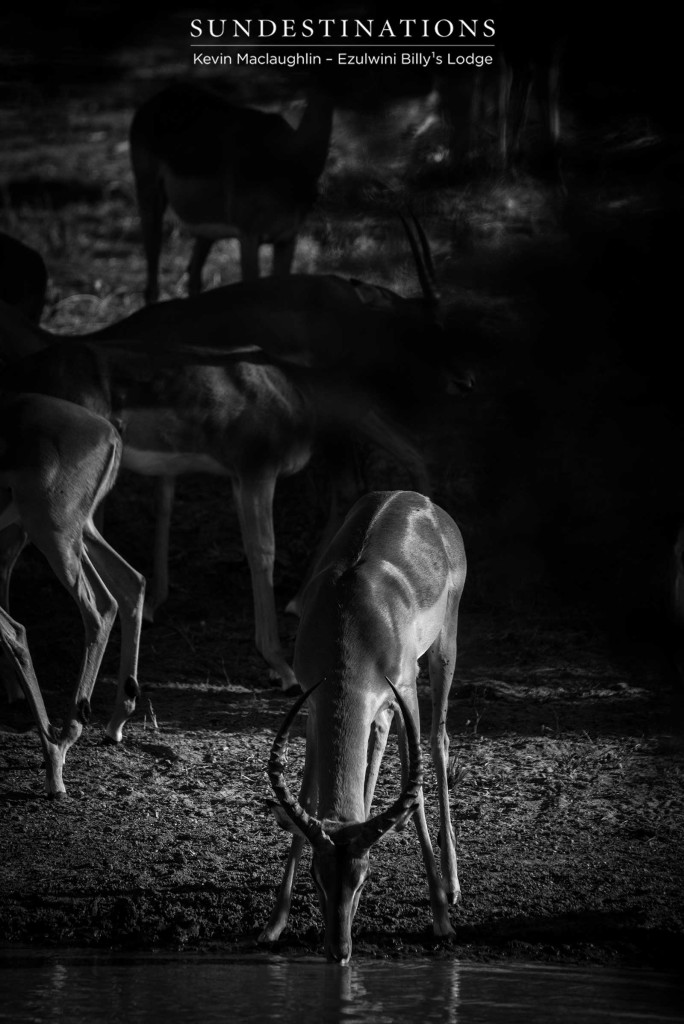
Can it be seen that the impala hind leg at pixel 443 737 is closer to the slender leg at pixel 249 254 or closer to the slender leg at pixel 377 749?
the slender leg at pixel 377 749

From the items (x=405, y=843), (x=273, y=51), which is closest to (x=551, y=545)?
(x=405, y=843)

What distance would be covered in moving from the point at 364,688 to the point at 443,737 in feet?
2.72

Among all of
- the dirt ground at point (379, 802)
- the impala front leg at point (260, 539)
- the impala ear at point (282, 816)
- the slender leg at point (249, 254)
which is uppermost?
the slender leg at point (249, 254)

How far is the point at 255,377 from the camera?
8.59 metres

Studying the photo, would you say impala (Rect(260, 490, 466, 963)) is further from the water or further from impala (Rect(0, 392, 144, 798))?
impala (Rect(0, 392, 144, 798))

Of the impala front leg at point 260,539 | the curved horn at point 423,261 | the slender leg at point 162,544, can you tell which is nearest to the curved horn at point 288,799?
the impala front leg at point 260,539

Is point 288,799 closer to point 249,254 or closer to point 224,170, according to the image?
point 249,254

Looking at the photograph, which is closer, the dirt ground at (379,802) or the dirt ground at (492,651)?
the dirt ground at (379,802)

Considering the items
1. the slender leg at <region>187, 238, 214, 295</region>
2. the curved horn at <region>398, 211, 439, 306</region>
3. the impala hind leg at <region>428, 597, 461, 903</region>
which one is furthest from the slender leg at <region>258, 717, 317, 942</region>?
the slender leg at <region>187, 238, 214, 295</region>

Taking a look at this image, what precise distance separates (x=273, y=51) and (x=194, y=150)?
1.60 m

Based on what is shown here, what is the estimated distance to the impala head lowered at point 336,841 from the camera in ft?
15.3

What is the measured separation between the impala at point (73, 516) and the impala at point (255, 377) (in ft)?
2.48

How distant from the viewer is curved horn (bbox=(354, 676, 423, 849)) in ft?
15.4

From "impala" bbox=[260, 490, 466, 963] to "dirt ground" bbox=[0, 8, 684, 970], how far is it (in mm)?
441
